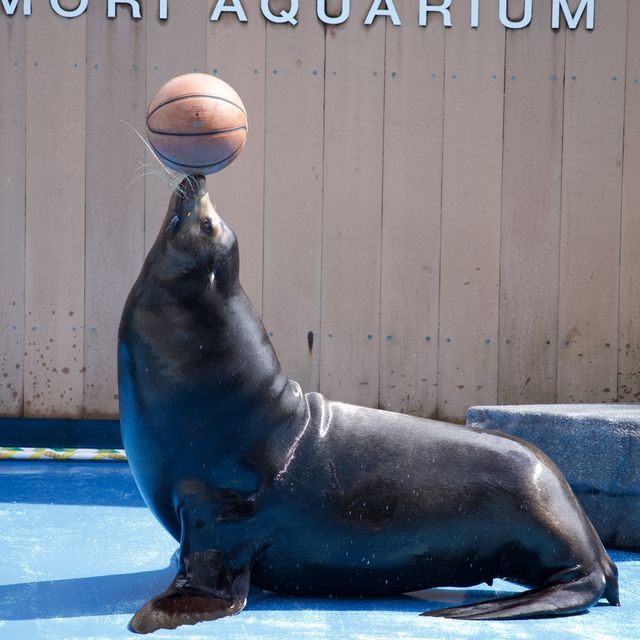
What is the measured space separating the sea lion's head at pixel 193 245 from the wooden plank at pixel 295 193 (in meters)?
2.66

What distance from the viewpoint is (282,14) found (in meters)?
5.31

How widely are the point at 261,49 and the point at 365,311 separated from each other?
136cm

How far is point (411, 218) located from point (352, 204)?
30cm

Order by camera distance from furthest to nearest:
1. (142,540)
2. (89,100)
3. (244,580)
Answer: (89,100) < (142,540) < (244,580)

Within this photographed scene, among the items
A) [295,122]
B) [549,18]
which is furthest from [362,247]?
[549,18]

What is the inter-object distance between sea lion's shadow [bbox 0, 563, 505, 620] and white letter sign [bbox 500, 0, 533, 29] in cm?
331

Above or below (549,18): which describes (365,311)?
below

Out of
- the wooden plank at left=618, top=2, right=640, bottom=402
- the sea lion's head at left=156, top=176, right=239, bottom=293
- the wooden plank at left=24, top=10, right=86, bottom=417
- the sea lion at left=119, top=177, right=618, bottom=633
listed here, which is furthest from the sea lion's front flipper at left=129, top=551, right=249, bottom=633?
the wooden plank at left=618, top=2, right=640, bottom=402

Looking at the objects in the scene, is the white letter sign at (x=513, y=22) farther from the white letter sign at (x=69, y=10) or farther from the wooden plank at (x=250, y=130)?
the white letter sign at (x=69, y=10)

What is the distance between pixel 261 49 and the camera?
5.32m

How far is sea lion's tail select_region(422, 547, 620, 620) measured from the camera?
2.57 m

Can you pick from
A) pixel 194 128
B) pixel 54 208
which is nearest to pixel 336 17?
pixel 54 208

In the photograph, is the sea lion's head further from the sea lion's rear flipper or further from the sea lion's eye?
the sea lion's rear flipper

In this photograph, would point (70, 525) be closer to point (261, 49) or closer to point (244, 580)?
point (244, 580)
